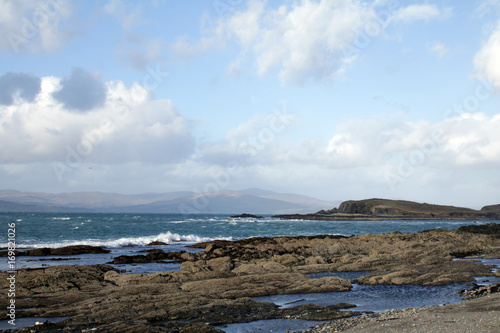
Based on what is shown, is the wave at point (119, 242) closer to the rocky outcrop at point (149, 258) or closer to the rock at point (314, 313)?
the rocky outcrop at point (149, 258)

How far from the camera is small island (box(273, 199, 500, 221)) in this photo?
153 meters

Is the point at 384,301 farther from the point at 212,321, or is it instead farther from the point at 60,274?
the point at 60,274

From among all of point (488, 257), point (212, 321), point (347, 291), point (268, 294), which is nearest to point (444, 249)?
point (488, 257)

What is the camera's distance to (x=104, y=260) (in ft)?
107

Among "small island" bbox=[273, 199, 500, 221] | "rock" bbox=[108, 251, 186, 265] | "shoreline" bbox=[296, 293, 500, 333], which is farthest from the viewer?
"small island" bbox=[273, 199, 500, 221]

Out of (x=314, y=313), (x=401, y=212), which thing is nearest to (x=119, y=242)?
(x=314, y=313)

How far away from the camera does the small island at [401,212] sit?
153375 millimetres

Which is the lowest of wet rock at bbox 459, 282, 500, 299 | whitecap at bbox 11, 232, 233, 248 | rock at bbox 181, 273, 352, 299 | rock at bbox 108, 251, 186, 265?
whitecap at bbox 11, 232, 233, 248

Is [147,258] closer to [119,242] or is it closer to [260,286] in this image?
[260,286]

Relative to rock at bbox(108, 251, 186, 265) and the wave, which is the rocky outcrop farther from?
the wave

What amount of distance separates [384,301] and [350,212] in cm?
16439

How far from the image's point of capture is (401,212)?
525 feet

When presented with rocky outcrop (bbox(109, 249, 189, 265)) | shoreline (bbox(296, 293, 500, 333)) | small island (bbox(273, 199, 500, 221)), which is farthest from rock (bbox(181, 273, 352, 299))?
small island (bbox(273, 199, 500, 221))

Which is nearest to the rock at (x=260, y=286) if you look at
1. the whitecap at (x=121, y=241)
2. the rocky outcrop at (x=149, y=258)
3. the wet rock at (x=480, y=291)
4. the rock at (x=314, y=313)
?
the rock at (x=314, y=313)
